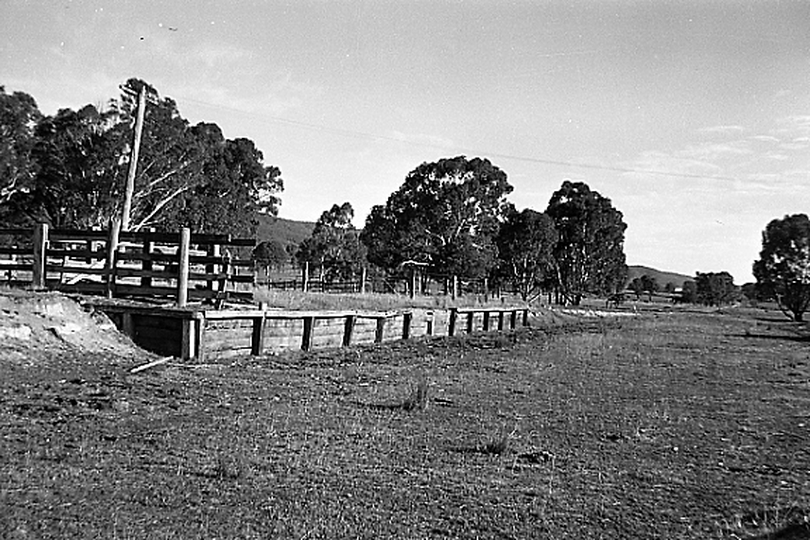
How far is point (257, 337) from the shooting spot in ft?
47.3

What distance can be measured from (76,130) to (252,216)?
19.2m

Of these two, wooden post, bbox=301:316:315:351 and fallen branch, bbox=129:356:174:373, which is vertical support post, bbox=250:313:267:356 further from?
fallen branch, bbox=129:356:174:373

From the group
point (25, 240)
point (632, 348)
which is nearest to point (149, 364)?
point (632, 348)

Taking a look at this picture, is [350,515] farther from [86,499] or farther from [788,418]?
[788,418]

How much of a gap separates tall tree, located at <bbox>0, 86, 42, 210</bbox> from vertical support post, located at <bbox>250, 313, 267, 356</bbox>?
32174 mm

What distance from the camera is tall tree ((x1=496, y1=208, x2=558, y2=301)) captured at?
68750 millimetres

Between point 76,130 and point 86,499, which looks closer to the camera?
point 86,499

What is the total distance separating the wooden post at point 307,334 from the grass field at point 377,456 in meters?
2.74

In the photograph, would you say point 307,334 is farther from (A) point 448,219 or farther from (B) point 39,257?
(A) point 448,219

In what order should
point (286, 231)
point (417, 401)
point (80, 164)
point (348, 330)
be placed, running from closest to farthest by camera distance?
point (417, 401) → point (348, 330) → point (80, 164) → point (286, 231)

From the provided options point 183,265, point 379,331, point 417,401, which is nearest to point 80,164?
point 379,331

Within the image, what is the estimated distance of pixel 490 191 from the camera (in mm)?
64312

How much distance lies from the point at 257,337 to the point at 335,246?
6524 centimetres

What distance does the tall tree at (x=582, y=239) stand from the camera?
264 ft
